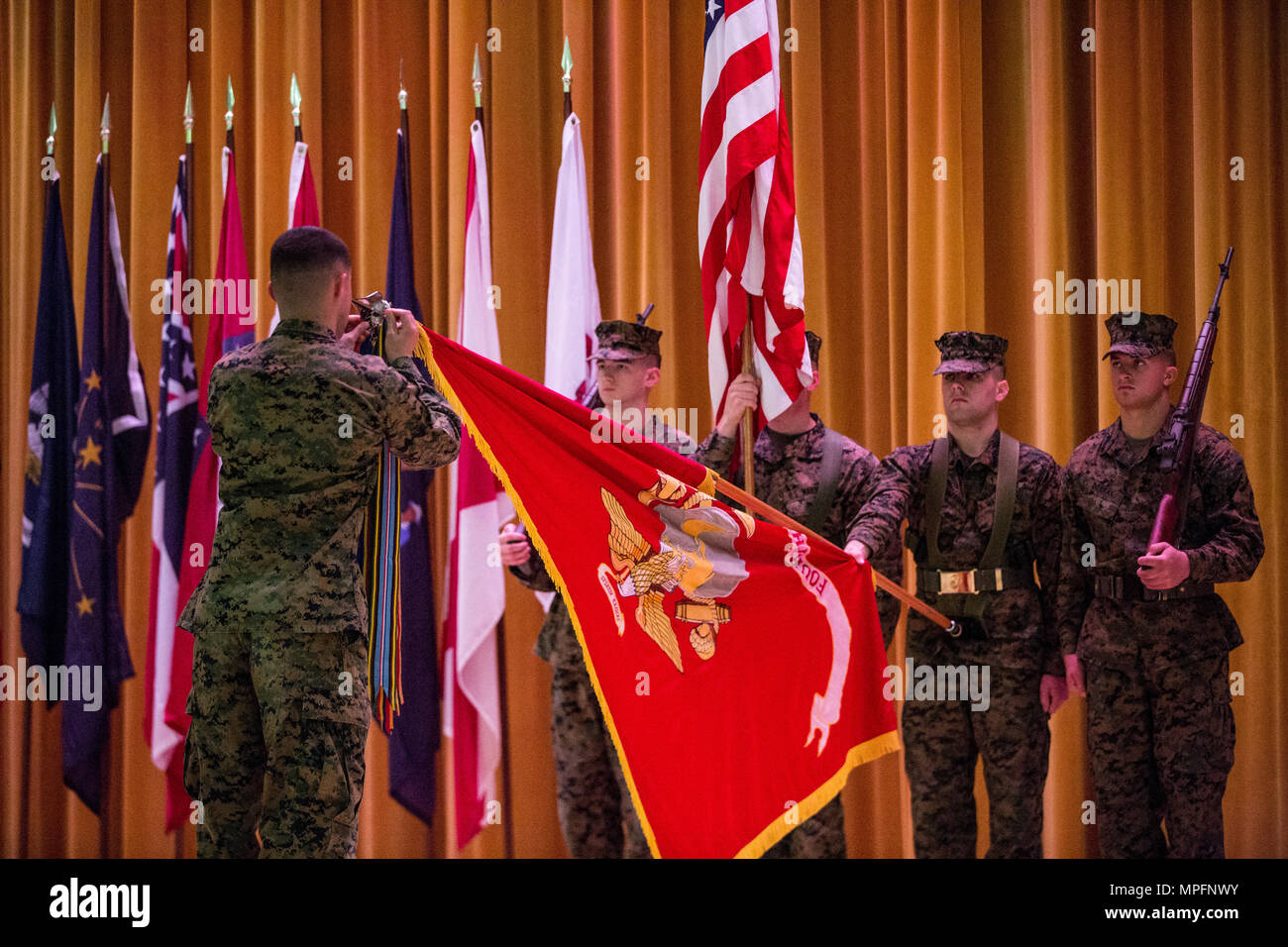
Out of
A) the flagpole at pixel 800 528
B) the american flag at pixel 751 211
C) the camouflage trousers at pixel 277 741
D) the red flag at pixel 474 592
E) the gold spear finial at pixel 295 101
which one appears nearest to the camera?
the camouflage trousers at pixel 277 741

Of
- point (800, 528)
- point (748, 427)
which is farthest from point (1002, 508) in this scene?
point (748, 427)

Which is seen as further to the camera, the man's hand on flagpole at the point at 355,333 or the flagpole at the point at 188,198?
the flagpole at the point at 188,198

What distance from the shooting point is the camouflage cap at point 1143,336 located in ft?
12.7

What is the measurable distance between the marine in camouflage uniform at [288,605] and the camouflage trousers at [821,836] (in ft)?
5.05

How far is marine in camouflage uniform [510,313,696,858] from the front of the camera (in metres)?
4.00

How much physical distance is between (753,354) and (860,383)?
1331 millimetres

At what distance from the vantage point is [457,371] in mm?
3266

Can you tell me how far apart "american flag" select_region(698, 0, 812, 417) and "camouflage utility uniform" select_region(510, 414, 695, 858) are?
48 centimetres

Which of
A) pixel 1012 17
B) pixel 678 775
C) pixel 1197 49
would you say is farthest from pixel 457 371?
pixel 1197 49

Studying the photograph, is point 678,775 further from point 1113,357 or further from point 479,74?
point 479,74

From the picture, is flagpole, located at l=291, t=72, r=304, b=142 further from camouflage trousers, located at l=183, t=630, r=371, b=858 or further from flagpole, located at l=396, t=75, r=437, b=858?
camouflage trousers, located at l=183, t=630, r=371, b=858

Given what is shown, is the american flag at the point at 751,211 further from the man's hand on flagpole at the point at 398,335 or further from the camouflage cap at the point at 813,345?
the man's hand on flagpole at the point at 398,335

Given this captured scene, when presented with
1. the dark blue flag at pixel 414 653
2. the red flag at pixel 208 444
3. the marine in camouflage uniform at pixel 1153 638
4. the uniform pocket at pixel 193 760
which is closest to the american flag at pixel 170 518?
the red flag at pixel 208 444

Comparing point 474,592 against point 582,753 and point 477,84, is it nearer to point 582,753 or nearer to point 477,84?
point 582,753
